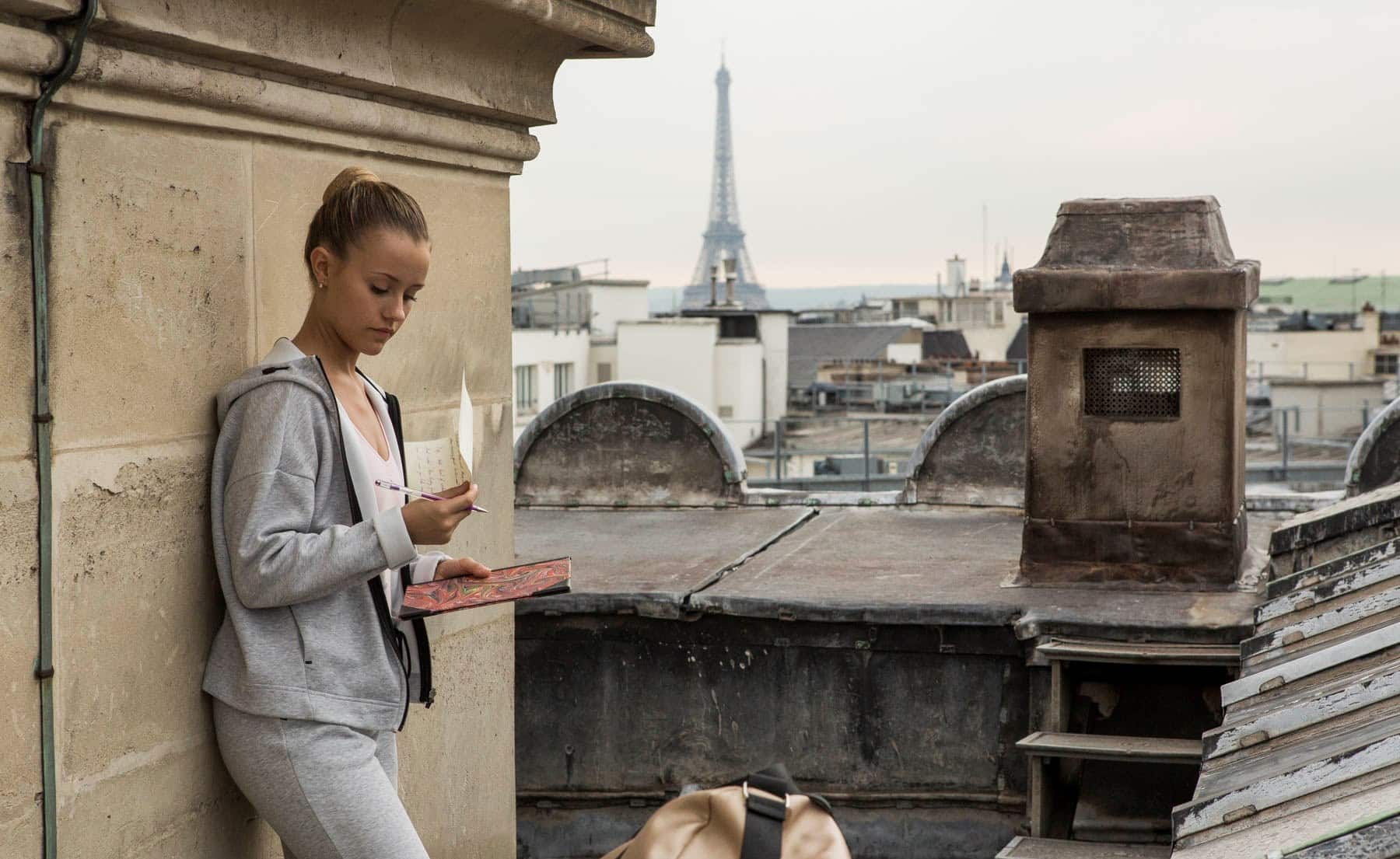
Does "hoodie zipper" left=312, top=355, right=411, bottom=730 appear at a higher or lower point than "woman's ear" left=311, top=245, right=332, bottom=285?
lower

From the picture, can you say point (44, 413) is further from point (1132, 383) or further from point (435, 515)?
point (1132, 383)

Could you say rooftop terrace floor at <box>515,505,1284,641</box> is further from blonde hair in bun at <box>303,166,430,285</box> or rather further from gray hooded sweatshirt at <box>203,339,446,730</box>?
blonde hair in bun at <box>303,166,430,285</box>

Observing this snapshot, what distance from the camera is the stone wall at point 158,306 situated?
9.71 feet

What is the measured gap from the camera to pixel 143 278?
3.20 meters

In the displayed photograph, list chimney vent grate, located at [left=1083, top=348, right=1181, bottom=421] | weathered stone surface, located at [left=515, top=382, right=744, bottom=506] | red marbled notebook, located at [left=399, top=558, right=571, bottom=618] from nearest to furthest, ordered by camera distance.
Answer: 1. red marbled notebook, located at [left=399, top=558, right=571, bottom=618]
2. chimney vent grate, located at [left=1083, top=348, right=1181, bottom=421]
3. weathered stone surface, located at [left=515, top=382, right=744, bottom=506]

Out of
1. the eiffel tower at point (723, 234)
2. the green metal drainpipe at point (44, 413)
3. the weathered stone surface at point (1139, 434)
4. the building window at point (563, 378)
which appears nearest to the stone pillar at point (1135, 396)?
the weathered stone surface at point (1139, 434)

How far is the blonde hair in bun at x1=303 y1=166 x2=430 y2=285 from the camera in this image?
10.6 feet

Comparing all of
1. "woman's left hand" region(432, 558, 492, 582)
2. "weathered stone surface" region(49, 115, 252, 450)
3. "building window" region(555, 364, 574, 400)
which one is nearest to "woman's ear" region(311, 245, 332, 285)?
"weathered stone surface" region(49, 115, 252, 450)

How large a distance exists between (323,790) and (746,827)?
0.79m

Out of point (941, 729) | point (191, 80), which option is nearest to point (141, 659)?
point (191, 80)

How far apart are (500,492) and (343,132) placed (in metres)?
1.32

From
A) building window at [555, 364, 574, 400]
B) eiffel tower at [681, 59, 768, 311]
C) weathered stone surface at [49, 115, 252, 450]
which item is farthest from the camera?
eiffel tower at [681, 59, 768, 311]

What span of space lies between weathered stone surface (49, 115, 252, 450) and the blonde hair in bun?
271mm

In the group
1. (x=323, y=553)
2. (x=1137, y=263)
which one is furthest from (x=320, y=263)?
(x=1137, y=263)
